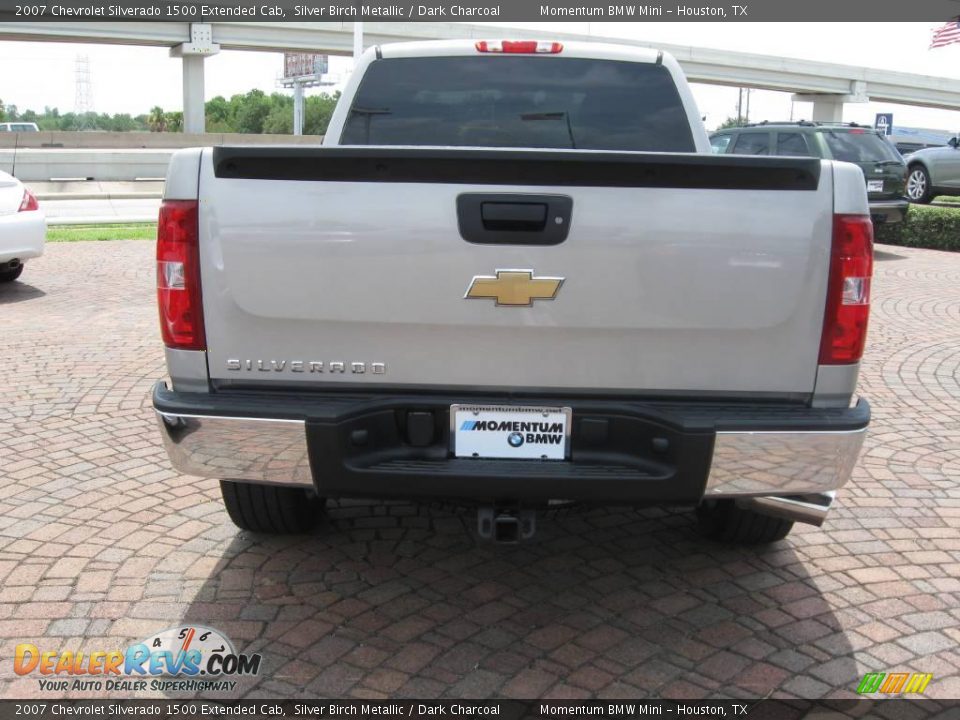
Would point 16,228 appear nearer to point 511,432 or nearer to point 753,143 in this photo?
point 511,432

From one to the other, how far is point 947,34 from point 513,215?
28311 millimetres

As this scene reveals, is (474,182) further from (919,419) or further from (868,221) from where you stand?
(919,419)

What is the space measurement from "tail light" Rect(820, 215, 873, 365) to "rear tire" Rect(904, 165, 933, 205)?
20032 mm

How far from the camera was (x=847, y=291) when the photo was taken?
2.95 m

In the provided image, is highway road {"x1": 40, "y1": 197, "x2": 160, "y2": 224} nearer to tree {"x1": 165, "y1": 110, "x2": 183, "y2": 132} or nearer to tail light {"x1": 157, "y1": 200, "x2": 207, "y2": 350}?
tail light {"x1": 157, "y1": 200, "x2": 207, "y2": 350}

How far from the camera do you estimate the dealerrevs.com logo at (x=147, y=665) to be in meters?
3.03

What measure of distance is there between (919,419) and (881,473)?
1.30 metres

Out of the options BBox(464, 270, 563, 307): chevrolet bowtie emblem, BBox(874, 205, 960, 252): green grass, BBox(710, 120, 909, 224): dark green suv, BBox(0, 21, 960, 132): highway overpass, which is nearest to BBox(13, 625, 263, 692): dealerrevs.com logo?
BBox(464, 270, 563, 307): chevrolet bowtie emblem

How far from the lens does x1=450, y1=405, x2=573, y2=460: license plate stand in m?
2.96

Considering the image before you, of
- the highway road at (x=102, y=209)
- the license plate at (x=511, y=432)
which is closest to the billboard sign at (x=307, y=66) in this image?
the highway road at (x=102, y=209)

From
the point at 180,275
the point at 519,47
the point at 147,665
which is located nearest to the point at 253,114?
the point at 519,47

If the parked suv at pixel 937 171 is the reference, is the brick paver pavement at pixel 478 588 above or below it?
below

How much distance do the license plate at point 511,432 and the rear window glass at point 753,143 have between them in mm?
13715

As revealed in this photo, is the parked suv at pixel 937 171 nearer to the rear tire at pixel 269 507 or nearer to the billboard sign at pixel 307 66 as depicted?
the rear tire at pixel 269 507
